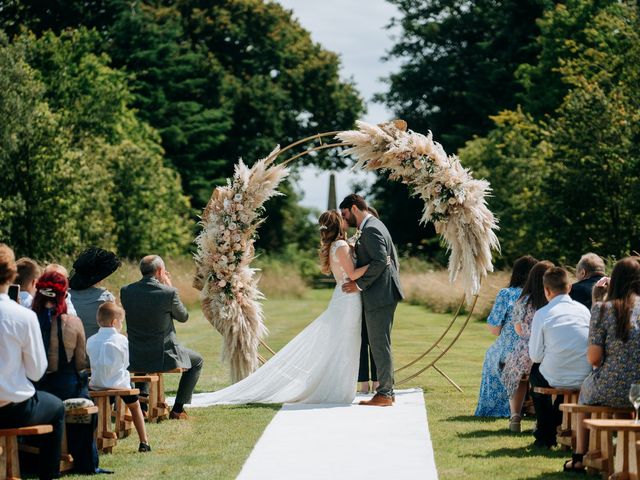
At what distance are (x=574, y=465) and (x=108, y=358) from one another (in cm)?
390

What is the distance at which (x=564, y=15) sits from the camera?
4406 centimetres

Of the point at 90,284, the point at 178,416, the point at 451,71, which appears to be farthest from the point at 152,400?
the point at 451,71

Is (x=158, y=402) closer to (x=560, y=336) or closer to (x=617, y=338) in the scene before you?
(x=560, y=336)

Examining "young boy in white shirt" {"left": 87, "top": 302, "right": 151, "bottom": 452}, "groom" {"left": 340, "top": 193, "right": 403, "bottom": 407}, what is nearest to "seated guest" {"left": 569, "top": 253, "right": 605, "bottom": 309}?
"groom" {"left": 340, "top": 193, "right": 403, "bottom": 407}

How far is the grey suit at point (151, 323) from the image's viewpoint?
1112 cm

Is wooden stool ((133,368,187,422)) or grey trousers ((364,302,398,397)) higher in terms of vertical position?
grey trousers ((364,302,398,397))

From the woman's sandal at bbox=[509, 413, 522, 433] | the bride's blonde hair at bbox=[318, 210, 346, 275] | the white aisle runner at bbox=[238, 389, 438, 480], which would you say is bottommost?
the white aisle runner at bbox=[238, 389, 438, 480]

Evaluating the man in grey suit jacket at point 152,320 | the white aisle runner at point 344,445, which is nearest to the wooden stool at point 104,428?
the white aisle runner at point 344,445

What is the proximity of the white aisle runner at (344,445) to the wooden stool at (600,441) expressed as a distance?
1.16m

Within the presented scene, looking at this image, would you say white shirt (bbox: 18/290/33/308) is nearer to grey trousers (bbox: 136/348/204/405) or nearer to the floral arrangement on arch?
grey trousers (bbox: 136/348/204/405)

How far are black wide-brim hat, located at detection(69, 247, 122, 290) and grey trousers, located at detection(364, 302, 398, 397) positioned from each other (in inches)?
123

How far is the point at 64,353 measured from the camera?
8.35 m

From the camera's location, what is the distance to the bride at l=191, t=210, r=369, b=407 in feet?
41.0

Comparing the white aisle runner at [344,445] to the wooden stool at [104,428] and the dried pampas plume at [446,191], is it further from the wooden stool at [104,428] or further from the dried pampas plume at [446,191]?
the dried pampas plume at [446,191]
